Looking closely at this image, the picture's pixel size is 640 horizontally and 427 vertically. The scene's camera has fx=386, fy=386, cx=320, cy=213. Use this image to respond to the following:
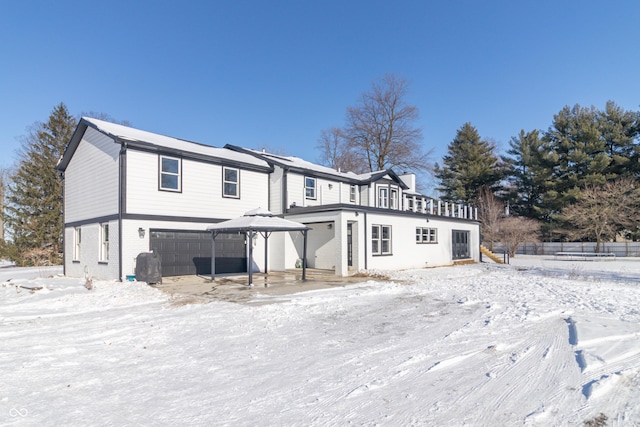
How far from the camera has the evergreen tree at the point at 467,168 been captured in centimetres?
4269

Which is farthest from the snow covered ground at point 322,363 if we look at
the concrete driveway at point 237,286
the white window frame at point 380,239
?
the white window frame at point 380,239

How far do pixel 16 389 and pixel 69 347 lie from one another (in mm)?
1677

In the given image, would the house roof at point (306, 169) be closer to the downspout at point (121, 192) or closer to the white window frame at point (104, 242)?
the downspout at point (121, 192)

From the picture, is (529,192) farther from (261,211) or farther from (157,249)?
(157,249)

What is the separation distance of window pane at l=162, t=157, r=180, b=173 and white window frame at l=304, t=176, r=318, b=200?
6410mm

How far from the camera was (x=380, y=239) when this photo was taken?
1806cm

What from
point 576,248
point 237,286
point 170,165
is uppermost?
point 170,165

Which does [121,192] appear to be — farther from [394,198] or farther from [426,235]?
[394,198]

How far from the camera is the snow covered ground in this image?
3.42 m

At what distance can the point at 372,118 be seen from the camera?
37688 mm

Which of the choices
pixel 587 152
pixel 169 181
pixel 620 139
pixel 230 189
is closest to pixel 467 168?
pixel 587 152

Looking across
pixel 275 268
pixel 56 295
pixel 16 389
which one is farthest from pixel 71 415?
pixel 275 268

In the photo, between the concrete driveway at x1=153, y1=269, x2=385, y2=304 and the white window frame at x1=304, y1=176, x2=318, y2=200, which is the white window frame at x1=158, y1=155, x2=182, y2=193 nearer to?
the concrete driveway at x1=153, y1=269, x2=385, y2=304

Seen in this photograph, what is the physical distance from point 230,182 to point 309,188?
4248mm
